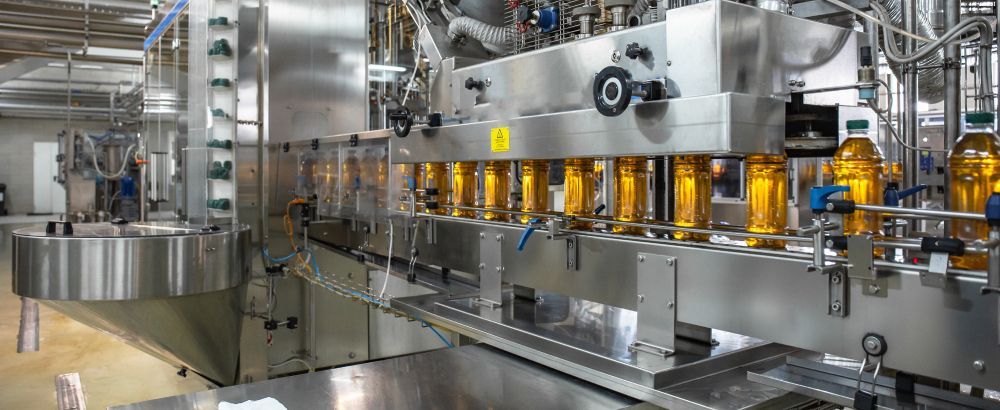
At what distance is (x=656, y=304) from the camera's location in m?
1.28

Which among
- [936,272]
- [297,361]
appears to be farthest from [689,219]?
[297,361]

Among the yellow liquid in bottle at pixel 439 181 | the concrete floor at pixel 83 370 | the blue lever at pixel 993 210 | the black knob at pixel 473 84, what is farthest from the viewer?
the concrete floor at pixel 83 370

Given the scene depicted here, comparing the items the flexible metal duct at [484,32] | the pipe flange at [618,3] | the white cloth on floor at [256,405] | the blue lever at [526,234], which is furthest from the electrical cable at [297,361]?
the pipe flange at [618,3]

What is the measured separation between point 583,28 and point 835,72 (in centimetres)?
52

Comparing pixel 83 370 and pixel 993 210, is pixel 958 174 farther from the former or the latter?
pixel 83 370

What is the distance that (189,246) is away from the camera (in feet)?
8.37

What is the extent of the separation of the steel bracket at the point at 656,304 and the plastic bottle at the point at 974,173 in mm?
443

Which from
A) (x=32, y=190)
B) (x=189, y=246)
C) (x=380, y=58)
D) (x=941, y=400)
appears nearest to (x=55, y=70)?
(x=32, y=190)

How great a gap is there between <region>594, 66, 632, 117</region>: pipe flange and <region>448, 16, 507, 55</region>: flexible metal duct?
831 mm

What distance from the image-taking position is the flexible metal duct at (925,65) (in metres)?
1.71

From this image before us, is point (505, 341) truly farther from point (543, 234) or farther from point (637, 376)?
point (637, 376)

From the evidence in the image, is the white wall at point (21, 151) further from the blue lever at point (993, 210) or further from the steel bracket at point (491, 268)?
the blue lever at point (993, 210)

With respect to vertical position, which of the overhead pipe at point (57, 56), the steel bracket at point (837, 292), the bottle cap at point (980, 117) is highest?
the overhead pipe at point (57, 56)

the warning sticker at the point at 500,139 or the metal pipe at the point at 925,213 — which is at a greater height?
→ the warning sticker at the point at 500,139
